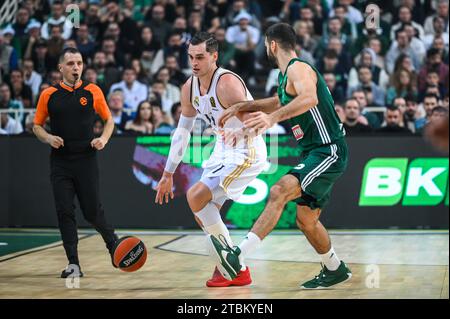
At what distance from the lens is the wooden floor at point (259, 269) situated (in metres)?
7.72

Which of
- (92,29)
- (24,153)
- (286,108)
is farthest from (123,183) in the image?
(286,108)

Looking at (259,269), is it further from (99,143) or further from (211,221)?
(99,143)

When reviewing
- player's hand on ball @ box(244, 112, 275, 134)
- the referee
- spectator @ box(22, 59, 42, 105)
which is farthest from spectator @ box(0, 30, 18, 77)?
player's hand on ball @ box(244, 112, 275, 134)

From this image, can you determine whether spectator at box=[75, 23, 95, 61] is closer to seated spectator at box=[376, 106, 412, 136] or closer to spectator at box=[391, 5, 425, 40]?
spectator at box=[391, 5, 425, 40]

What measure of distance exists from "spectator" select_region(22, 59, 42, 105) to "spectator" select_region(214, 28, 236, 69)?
10.9ft

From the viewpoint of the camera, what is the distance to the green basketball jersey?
7656 millimetres

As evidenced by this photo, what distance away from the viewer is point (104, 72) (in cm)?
1633

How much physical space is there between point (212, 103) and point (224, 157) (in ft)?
1.62

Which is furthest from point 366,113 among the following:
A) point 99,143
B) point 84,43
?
point 99,143

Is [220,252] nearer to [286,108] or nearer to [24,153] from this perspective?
[286,108]

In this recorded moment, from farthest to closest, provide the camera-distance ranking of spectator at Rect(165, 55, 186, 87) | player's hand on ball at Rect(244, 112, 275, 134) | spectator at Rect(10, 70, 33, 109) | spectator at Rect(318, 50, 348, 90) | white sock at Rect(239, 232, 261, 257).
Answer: spectator at Rect(10, 70, 33, 109) < spectator at Rect(165, 55, 186, 87) < spectator at Rect(318, 50, 348, 90) < white sock at Rect(239, 232, 261, 257) < player's hand on ball at Rect(244, 112, 275, 134)


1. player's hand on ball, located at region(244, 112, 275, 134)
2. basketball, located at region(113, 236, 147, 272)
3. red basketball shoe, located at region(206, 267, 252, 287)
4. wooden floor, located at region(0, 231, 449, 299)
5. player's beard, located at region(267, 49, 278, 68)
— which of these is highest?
player's beard, located at region(267, 49, 278, 68)

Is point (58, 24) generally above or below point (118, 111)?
above

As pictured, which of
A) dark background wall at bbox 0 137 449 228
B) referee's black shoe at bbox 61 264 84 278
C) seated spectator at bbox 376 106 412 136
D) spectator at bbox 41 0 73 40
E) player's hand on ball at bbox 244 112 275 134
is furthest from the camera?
spectator at bbox 41 0 73 40
